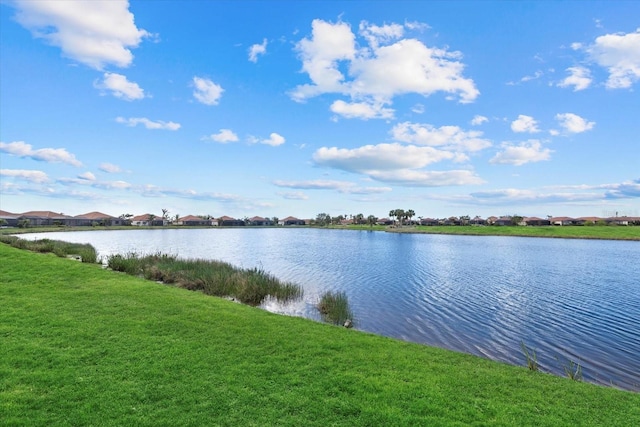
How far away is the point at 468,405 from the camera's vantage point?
5918mm

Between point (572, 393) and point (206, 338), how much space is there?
787 cm

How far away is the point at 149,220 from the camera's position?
14162cm

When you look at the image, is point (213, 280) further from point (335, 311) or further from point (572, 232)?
point (572, 232)

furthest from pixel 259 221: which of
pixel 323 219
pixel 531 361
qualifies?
pixel 531 361

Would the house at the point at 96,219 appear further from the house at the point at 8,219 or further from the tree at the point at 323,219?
the tree at the point at 323,219

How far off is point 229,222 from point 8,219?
7977 centimetres

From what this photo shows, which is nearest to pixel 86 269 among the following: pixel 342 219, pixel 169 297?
pixel 169 297

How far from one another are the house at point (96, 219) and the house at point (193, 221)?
2475 cm

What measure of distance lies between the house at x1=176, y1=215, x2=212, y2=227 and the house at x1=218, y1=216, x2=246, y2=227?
538 centimetres

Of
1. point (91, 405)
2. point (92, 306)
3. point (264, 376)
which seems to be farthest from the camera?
point (92, 306)

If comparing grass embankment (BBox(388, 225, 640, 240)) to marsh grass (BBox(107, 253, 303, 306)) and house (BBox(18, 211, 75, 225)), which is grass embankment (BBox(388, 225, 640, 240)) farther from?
house (BBox(18, 211, 75, 225))

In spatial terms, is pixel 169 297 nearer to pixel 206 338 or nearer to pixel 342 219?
pixel 206 338

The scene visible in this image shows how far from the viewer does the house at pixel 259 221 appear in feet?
577

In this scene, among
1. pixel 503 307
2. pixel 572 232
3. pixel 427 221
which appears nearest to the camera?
pixel 503 307
